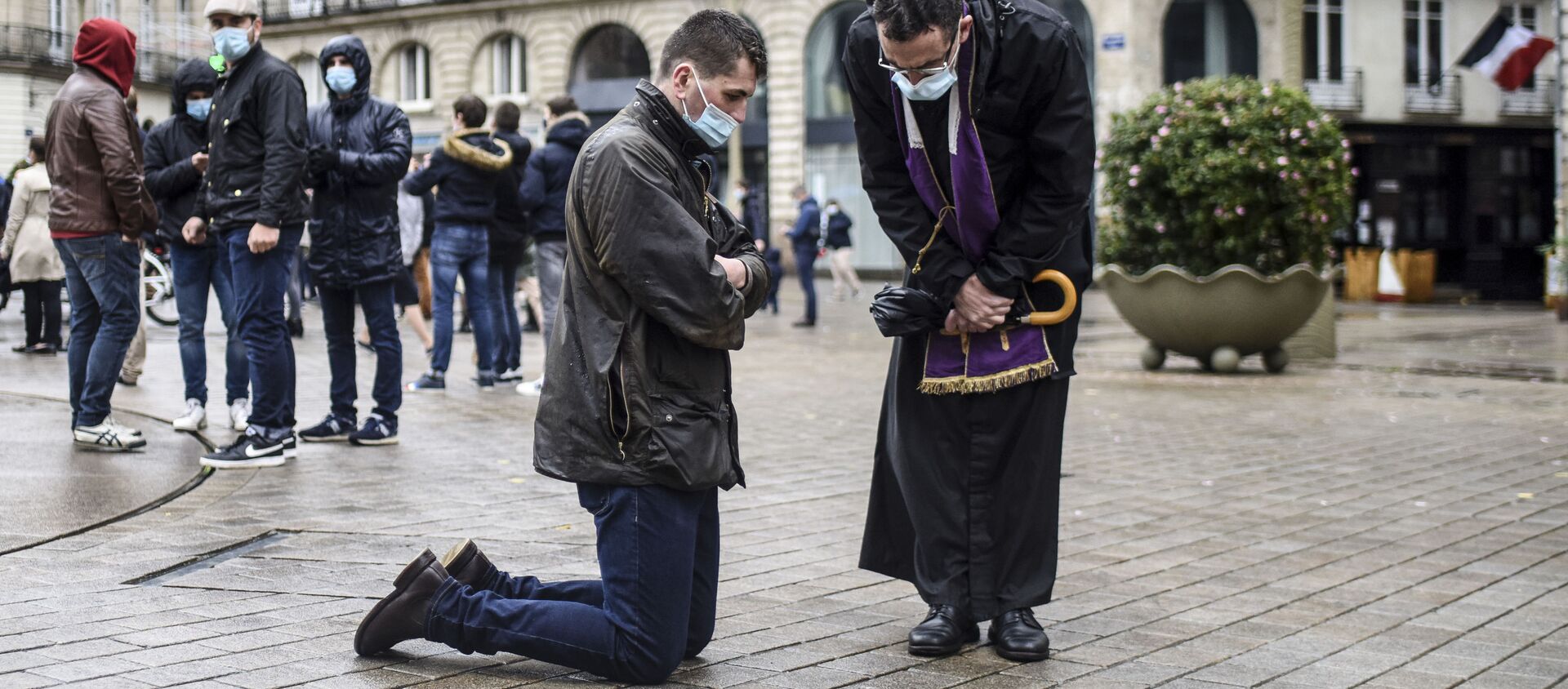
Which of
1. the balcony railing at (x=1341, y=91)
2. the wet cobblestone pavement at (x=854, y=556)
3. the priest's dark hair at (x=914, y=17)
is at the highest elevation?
the balcony railing at (x=1341, y=91)

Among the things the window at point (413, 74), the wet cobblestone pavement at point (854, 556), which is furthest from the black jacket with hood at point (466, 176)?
the window at point (413, 74)

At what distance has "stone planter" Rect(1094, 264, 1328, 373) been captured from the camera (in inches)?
477

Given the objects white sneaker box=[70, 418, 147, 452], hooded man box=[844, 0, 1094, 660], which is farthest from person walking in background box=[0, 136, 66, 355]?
hooded man box=[844, 0, 1094, 660]

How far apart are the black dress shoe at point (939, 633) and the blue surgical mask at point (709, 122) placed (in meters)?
1.33

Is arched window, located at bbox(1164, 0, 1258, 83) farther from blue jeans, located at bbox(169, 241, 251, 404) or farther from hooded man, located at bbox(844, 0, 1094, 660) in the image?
hooded man, located at bbox(844, 0, 1094, 660)

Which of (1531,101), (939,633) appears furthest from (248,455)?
(1531,101)

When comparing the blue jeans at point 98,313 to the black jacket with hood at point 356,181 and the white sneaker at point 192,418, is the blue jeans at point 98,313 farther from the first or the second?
the black jacket with hood at point 356,181

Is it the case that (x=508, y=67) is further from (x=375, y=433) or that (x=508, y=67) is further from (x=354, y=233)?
(x=375, y=433)

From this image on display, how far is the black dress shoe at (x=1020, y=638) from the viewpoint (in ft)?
13.3

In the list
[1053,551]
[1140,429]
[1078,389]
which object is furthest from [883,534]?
[1078,389]

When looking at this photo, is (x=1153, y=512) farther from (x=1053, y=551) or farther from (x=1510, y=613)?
(x=1053, y=551)

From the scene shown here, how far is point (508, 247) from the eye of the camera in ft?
36.7

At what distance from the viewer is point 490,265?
1121 cm

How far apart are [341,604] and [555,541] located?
43.2 inches
